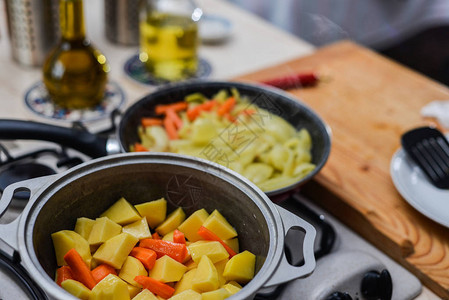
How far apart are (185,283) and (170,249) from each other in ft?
0.17

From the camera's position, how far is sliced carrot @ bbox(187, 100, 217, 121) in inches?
39.2

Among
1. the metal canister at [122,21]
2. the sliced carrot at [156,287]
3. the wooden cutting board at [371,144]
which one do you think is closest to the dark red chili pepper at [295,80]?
the wooden cutting board at [371,144]

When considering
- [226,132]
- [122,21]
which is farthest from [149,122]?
[122,21]

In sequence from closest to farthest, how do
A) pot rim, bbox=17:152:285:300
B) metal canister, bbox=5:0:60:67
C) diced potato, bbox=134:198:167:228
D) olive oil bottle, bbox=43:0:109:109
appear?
1. pot rim, bbox=17:152:285:300
2. diced potato, bbox=134:198:167:228
3. olive oil bottle, bbox=43:0:109:109
4. metal canister, bbox=5:0:60:67

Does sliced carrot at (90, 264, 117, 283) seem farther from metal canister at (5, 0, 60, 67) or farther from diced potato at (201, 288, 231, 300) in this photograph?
metal canister at (5, 0, 60, 67)

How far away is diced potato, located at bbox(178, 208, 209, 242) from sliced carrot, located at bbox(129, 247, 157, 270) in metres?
0.07

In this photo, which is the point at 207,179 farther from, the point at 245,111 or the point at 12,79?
the point at 12,79

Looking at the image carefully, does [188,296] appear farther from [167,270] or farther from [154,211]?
[154,211]

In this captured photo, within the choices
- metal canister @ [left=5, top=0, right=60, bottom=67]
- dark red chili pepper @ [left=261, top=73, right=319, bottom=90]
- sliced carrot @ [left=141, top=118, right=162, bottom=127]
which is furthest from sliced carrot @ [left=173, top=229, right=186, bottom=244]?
metal canister @ [left=5, top=0, right=60, bottom=67]

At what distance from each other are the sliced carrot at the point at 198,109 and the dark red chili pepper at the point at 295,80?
0.30 meters

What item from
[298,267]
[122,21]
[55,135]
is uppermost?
[298,267]

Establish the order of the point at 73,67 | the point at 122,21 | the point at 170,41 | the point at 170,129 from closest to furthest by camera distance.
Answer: the point at 170,129, the point at 73,67, the point at 170,41, the point at 122,21

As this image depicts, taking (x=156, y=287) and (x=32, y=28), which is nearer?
(x=156, y=287)

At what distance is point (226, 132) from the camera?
3.05 feet
